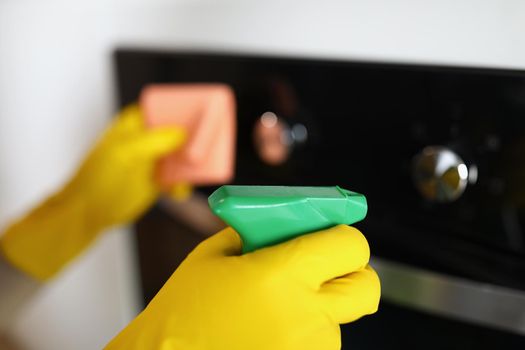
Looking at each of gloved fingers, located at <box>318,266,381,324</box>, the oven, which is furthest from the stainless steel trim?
gloved fingers, located at <box>318,266,381,324</box>

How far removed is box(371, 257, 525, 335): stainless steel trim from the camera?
41 centimetres

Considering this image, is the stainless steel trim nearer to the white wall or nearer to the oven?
the oven

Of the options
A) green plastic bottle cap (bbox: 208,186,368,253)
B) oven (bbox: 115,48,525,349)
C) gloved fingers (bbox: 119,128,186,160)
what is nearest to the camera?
green plastic bottle cap (bbox: 208,186,368,253)

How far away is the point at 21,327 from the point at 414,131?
0.74m

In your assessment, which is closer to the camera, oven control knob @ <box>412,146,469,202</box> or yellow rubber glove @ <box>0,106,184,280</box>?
oven control knob @ <box>412,146,469,202</box>

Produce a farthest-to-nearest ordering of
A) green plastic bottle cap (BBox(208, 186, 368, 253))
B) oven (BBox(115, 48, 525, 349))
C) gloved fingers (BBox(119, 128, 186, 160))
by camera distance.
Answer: gloved fingers (BBox(119, 128, 186, 160)) → oven (BBox(115, 48, 525, 349)) → green plastic bottle cap (BBox(208, 186, 368, 253))

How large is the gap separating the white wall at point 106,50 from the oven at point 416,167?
0.02m

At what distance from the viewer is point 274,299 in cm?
32

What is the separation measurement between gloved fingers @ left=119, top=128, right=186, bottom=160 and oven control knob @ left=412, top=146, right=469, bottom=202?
0.28 meters

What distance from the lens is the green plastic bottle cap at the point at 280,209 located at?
0.94 ft

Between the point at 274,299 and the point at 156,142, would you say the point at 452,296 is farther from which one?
the point at 156,142

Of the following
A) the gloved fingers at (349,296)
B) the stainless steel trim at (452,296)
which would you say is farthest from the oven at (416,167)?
the gloved fingers at (349,296)

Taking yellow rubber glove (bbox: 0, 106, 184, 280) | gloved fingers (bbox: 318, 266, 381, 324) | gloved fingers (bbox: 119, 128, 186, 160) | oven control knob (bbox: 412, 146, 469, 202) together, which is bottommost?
yellow rubber glove (bbox: 0, 106, 184, 280)

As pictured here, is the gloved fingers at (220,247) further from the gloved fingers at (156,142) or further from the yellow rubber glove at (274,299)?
the gloved fingers at (156,142)
